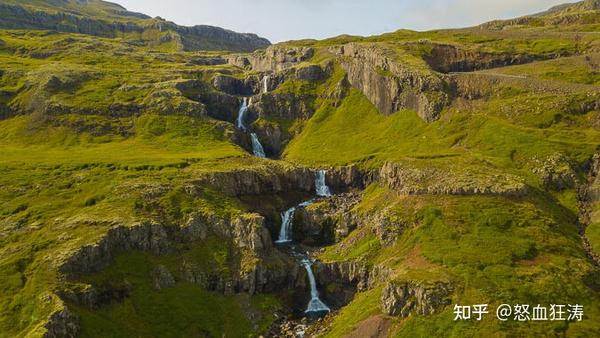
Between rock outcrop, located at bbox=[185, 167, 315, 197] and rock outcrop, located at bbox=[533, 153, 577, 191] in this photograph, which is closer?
rock outcrop, located at bbox=[533, 153, 577, 191]

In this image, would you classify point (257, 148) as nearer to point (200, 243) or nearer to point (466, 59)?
point (466, 59)

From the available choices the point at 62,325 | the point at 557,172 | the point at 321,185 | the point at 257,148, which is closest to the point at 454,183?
Result: the point at 557,172

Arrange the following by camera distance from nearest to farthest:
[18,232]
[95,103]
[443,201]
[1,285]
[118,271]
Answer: [1,285]
[118,271]
[18,232]
[443,201]
[95,103]

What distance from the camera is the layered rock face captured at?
162 meters

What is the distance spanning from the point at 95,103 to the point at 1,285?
370ft

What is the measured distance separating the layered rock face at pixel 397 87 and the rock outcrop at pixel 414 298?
86715 mm

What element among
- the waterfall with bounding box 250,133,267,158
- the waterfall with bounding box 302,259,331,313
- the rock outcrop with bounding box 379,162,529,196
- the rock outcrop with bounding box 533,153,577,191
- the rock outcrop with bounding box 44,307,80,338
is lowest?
the waterfall with bounding box 302,259,331,313

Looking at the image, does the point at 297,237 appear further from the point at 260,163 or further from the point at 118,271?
the point at 118,271

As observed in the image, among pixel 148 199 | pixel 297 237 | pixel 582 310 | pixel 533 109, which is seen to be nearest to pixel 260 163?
pixel 297 237

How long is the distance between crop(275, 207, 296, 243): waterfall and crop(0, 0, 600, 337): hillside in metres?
0.58

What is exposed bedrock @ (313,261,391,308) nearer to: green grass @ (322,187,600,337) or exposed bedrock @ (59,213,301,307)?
green grass @ (322,187,600,337)

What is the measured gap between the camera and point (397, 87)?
17675 centimetres

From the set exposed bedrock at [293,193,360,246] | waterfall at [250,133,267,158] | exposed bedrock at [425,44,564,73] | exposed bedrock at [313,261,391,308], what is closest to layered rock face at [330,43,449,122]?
exposed bedrock at [425,44,564,73]

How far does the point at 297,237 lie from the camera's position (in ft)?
408
